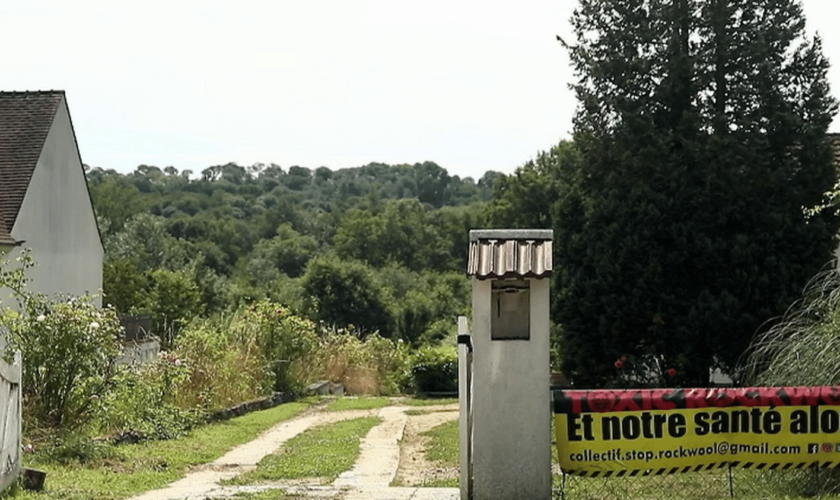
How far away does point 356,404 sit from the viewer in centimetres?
2622

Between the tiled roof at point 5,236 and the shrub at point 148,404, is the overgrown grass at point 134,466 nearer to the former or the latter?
the shrub at point 148,404

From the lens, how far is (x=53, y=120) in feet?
97.9

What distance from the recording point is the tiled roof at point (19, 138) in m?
27.5

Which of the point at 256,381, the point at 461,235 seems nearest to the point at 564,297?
the point at 256,381

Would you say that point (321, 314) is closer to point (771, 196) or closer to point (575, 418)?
point (771, 196)

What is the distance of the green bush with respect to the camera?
32.1m

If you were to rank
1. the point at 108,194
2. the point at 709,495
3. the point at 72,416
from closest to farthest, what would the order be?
the point at 709,495, the point at 72,416, the point at 108,194

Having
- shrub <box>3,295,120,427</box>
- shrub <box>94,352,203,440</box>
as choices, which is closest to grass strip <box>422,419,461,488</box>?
shrub <box>94,352,203,440</box>

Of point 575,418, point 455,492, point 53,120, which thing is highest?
point 53,120

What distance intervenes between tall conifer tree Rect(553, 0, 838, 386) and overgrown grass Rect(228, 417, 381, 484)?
6.04 metres

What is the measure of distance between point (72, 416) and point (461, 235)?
7868cm

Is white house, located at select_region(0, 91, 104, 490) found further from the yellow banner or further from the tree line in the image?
the yellow banner

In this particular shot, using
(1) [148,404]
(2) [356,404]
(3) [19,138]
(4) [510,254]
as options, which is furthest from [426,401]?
(4) [510,254]

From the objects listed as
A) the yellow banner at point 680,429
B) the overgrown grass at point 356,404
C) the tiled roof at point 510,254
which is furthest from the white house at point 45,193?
the yellow banner at point 680,429
